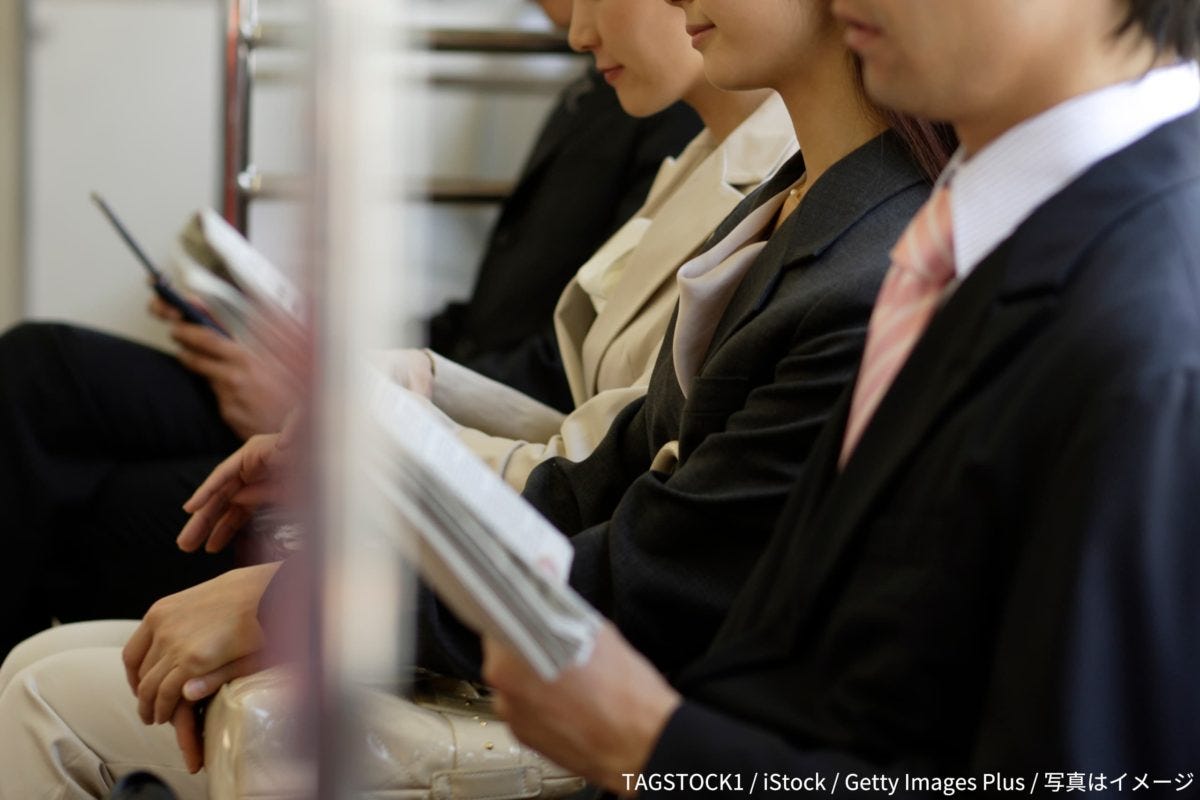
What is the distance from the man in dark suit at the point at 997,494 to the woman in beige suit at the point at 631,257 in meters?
0.68

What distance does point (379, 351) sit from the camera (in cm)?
63

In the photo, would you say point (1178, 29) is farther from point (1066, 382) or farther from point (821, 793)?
point (821, 793)

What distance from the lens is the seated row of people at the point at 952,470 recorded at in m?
0.68

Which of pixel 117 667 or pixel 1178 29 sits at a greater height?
pixel 1178 29

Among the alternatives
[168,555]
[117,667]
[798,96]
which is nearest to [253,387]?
[168,555]

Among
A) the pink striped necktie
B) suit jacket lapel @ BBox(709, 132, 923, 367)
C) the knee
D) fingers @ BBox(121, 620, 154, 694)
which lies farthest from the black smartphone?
the pink striped necktie

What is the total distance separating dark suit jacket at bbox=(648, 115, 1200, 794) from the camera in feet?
2.23

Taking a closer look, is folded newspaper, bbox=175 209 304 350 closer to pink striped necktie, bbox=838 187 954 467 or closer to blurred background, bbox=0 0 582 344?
pink striped necktie, bbox=838 187 954 467

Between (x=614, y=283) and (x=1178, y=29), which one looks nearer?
(x=1178, y=29)

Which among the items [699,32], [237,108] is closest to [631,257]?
[699,32]

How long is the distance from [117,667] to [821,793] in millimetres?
846

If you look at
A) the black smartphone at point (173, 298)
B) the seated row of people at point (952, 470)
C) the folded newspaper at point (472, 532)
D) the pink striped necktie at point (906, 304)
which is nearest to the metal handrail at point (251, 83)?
the black smartphone at point (173, 298)

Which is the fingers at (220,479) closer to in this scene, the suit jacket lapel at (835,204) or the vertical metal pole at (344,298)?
the suit jacket lapel at (835,204)

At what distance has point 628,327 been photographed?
1.63 metres
